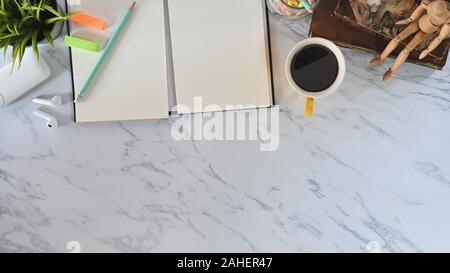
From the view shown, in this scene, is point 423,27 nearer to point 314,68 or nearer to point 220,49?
point 314,68

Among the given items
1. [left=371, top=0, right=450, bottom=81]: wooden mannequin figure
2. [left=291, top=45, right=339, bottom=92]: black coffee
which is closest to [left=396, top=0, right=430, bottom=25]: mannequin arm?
[left=371, top=0, right=450, bottom=81]: wooden mannequin figure

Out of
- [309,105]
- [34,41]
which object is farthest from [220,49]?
[34,41]

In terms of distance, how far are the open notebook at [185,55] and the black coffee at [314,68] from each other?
5 centimetres

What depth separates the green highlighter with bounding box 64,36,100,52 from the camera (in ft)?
2.12

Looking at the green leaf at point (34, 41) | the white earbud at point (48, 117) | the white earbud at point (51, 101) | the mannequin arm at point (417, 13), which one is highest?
the mannequin arm at point (417, 13)

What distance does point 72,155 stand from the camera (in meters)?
0.67

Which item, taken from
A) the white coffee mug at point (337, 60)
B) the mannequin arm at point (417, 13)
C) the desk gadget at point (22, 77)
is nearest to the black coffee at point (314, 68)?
the white coffee mug at point (337, 60)

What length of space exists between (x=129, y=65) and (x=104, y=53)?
39mm

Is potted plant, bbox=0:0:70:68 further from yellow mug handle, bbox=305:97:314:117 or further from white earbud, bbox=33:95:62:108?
yellow mug handle, bbox=305:97:314:117

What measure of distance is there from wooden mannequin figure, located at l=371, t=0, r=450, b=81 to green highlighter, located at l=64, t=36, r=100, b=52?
0.41m

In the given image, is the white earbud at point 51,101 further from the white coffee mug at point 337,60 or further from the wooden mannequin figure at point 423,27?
the wooden mannequin figure at point 423,27

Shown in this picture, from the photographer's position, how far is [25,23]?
603 millimetres

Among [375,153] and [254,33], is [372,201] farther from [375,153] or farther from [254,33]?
[254,33]

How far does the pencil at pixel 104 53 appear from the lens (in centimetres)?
65
